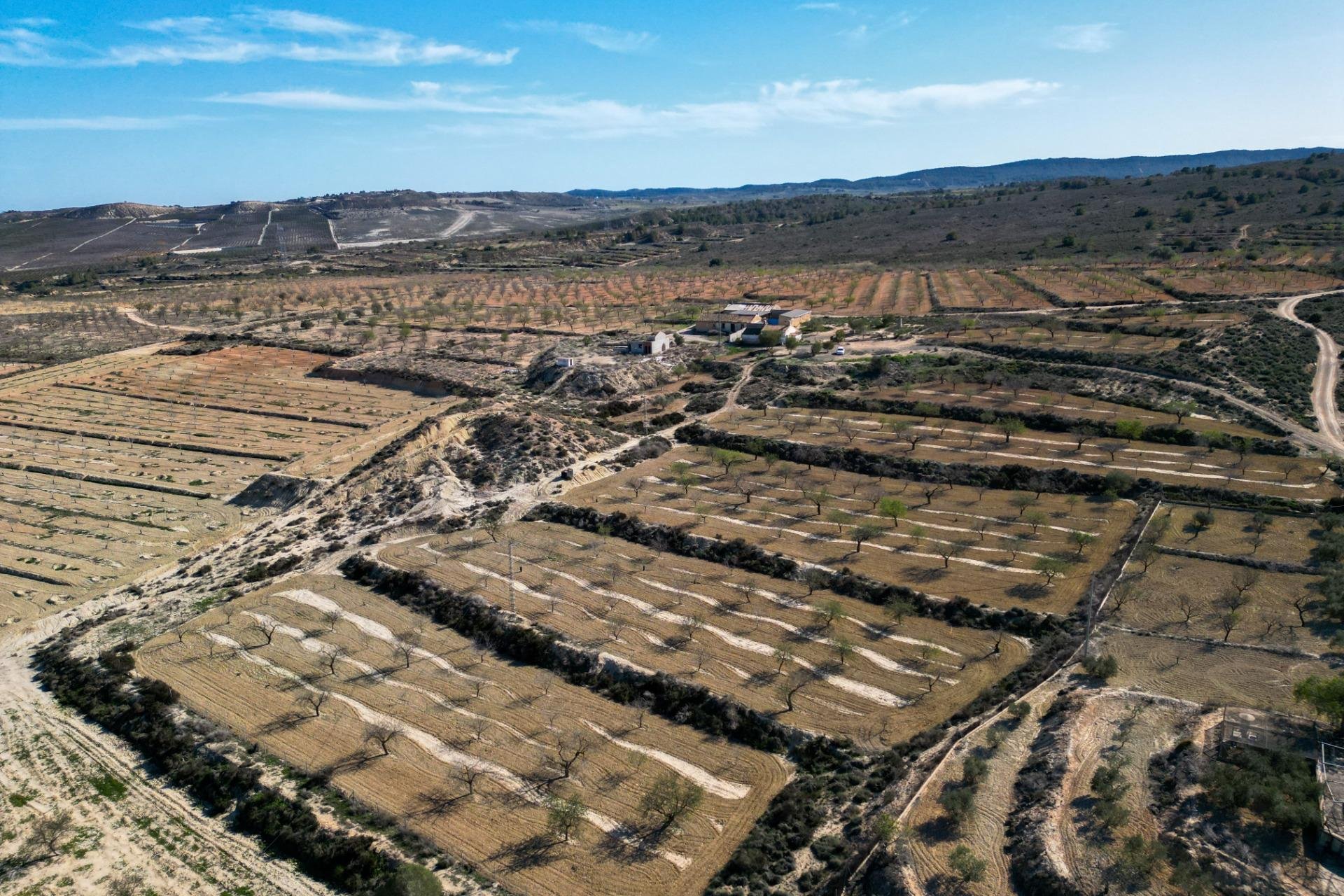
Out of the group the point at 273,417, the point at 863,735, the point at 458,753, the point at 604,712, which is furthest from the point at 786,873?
the point at 273,417

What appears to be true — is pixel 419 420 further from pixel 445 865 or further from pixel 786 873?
pixel 786 873

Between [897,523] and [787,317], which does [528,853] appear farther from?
[787,317]

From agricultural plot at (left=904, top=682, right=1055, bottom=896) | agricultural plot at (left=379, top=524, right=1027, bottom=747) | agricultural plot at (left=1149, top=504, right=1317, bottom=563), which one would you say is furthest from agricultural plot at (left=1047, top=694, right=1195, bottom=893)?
agricultural plot at (left=1149, top=504, right=1317, bottom=563)

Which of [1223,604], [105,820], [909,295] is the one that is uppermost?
[909,295]

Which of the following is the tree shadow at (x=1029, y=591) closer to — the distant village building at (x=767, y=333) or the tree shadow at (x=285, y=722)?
the tree shadow at (x=285, y=722)

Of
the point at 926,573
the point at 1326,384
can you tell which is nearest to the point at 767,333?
the point at 1326,384

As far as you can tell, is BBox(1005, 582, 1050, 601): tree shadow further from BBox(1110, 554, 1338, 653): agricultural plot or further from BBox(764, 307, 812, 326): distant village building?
BBox(764, 307, 812, 326): distant village building
